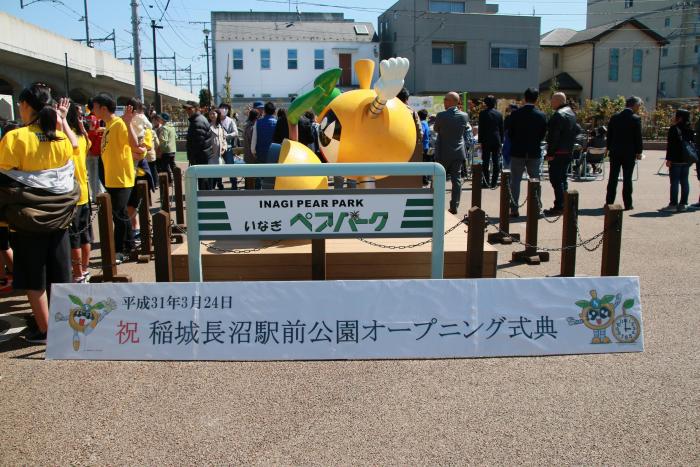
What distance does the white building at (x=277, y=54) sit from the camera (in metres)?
41.4

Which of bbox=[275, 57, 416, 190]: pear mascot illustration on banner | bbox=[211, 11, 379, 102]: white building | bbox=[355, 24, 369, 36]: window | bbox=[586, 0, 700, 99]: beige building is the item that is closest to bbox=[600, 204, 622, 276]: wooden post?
bbox=[275, 57, 416, 190]: pear mascot illustration on banner

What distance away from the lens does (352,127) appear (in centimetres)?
657

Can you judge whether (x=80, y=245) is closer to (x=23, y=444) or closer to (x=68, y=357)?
(x=68, y=357)

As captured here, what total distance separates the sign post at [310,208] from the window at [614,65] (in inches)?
1710

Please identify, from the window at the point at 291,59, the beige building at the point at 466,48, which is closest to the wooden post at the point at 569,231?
the beige building at the point at 466,48

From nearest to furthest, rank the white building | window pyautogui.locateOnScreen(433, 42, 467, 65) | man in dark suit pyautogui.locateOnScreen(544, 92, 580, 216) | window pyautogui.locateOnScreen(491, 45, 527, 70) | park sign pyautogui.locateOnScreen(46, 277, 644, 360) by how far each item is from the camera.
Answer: park sign pyautogui.locateOnScreen(46, 277, 644, 360) < man in dark suit pyautogui.locateOnScreen(544, 92, 580, 216) < window pyautogui.locateOnScreen(433, 42, 467, 65) < window pyautogui.locateOnScreen(491, 45, 527, 70) < the white building

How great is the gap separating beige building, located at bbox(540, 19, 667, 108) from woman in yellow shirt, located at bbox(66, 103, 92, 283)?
4163 cm

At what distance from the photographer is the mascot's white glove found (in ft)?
19.4

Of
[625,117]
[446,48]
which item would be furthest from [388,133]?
[446,48]

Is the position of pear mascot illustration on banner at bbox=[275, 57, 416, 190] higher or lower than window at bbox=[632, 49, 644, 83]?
lower

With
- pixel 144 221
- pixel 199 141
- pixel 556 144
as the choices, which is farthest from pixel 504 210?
pixel 199 141

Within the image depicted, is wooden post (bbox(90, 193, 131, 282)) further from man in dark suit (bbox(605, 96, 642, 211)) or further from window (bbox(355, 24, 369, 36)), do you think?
window (bbox(355, 24, 369, 36))

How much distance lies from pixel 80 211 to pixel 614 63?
44321 millimetres

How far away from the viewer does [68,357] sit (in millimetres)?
4395
